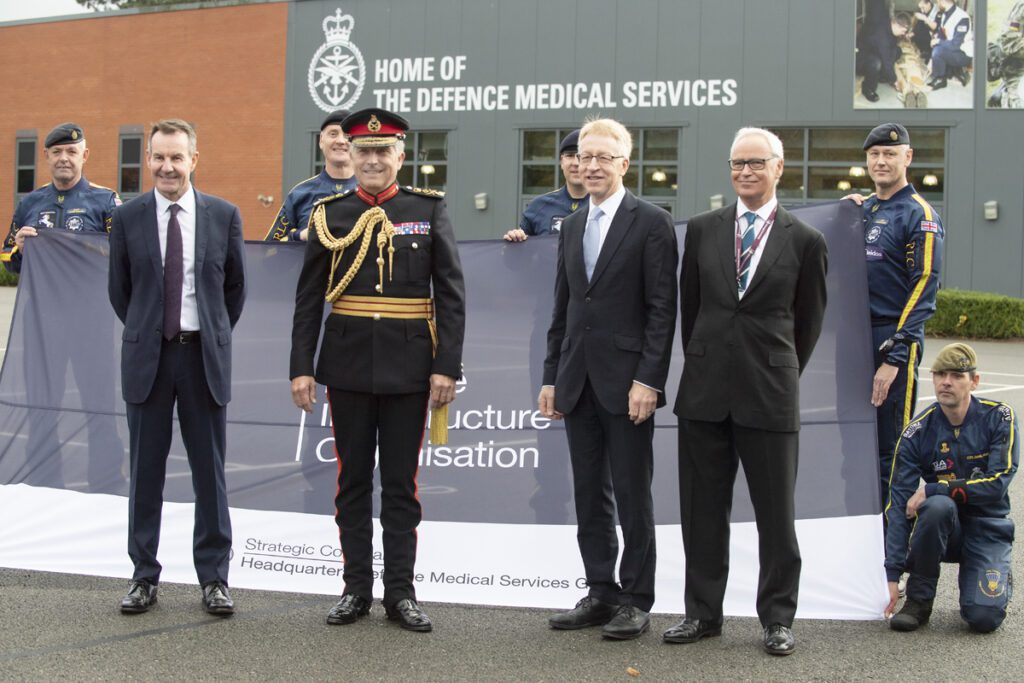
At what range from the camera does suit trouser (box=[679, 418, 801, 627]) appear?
4562mm

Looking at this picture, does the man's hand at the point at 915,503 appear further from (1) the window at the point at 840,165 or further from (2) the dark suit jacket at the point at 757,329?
(1) the window at the point at 840,165

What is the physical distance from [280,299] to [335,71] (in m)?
24.8

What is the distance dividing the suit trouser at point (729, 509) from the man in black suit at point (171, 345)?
2032mm

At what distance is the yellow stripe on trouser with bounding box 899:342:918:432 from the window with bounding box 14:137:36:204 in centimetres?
3335

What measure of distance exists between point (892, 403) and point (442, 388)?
84.8 inches

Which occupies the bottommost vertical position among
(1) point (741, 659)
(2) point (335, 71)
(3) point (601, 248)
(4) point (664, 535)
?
(1) point (741, 659)

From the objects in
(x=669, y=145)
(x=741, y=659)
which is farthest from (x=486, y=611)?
(x=669, y=145)

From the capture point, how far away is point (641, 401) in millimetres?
4578

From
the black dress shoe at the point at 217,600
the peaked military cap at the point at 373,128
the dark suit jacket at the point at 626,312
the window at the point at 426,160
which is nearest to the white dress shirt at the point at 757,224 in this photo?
the dark suit jacket at the point at 626,312

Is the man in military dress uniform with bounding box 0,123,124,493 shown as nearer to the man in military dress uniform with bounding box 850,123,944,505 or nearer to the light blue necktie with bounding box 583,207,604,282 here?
the light blue necktie with bounding box 583,207,604,282

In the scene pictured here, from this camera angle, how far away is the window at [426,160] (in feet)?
93.7

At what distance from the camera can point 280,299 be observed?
6.00m

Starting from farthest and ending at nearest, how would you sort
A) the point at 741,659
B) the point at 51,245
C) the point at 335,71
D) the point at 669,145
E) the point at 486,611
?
the point at 335,71 < the point at 669,145 < the point at 51,245 < the point at 486,611 < the point at 741,659

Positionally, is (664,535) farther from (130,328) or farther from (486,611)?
(130,328)
